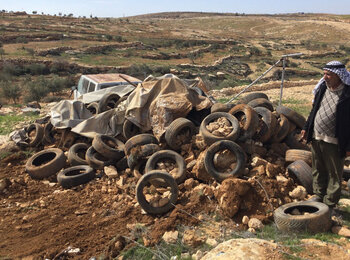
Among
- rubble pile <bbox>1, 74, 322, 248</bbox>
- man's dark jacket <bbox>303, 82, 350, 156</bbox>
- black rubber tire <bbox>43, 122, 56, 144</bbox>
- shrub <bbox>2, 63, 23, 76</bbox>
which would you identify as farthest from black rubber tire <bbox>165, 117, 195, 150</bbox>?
shrub <bbox>2, 63, 23, 76</bbox>

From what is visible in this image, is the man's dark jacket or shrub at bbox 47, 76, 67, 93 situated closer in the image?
the man's dark jacket

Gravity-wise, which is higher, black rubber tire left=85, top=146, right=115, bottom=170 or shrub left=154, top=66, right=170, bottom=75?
shrub left=154, top=66, right=170, bottom=75

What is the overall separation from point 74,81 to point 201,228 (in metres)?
21.2

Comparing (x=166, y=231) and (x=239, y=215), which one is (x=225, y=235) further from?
(x=166, y=231)

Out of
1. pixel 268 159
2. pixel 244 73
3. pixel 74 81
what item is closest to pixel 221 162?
pixel 268 159

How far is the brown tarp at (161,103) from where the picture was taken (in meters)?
6.82

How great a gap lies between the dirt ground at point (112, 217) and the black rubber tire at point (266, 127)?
3.77ft

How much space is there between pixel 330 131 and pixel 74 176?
488 centimetres

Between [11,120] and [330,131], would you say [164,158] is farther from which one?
[11,120]

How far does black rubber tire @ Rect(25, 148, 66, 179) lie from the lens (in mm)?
6809

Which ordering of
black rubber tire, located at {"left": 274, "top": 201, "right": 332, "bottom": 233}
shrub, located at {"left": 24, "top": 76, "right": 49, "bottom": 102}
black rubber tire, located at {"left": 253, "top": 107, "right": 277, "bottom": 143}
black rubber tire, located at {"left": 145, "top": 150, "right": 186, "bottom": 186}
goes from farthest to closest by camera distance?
shrub, located at {"left": 24, "top": 76, "right": 49, "bottom": 102}
black rubber tire, located at {"left": 253, "top": 107, "right": 277, "bottom": 143}
black rubber tire, located at {"left": 145, "top": 150, "right": 186, "bottom": 186}
black rubber tire, located at {"left": 274, "top": 201, "right": 332, "bottom": 233}

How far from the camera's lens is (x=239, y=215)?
4.68 metres

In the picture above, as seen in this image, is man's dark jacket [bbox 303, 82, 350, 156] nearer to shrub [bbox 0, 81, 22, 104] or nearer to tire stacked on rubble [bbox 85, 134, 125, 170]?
tire stacked on rubble [bbox 85, 134, 125, 170]

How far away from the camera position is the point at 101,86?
1007cm
